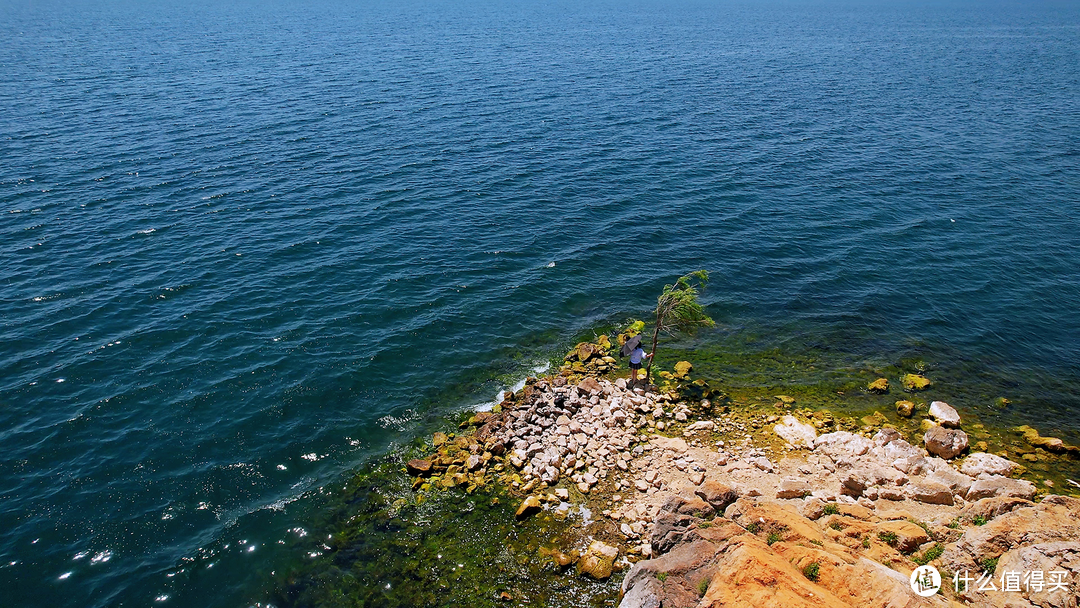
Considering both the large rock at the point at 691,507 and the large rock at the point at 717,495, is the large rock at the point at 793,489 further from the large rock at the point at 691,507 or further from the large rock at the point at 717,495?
the large rock at the point at 691,507

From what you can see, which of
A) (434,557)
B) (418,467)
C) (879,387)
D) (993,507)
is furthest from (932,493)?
(418,467)

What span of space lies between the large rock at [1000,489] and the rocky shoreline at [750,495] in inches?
3.3

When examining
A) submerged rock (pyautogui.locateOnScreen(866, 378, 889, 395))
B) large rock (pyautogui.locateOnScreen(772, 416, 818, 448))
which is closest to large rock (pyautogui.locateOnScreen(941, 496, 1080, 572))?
large rock (pyautogui.locateOnScreen(772, 416, 818, 448))

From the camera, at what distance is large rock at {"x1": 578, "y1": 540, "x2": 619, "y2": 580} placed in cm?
2558

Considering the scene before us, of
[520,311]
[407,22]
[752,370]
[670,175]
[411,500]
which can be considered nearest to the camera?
[411,500]

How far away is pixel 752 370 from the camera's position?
4000 cm

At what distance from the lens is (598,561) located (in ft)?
84.9

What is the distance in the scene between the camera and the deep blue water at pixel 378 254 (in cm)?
3162

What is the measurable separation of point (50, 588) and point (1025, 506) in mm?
39215

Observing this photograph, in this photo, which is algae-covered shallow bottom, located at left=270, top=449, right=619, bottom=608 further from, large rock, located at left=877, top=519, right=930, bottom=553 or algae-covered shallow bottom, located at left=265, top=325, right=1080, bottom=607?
large rock, located at left=877, top=519, right=930, bottom=553

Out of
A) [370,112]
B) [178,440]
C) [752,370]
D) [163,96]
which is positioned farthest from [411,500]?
[163,96]

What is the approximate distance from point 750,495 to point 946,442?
38.9 feet

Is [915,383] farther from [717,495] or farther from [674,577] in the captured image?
[674,577]

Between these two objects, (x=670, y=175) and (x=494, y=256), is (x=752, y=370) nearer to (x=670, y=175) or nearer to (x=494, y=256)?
(x=494, y=256)
